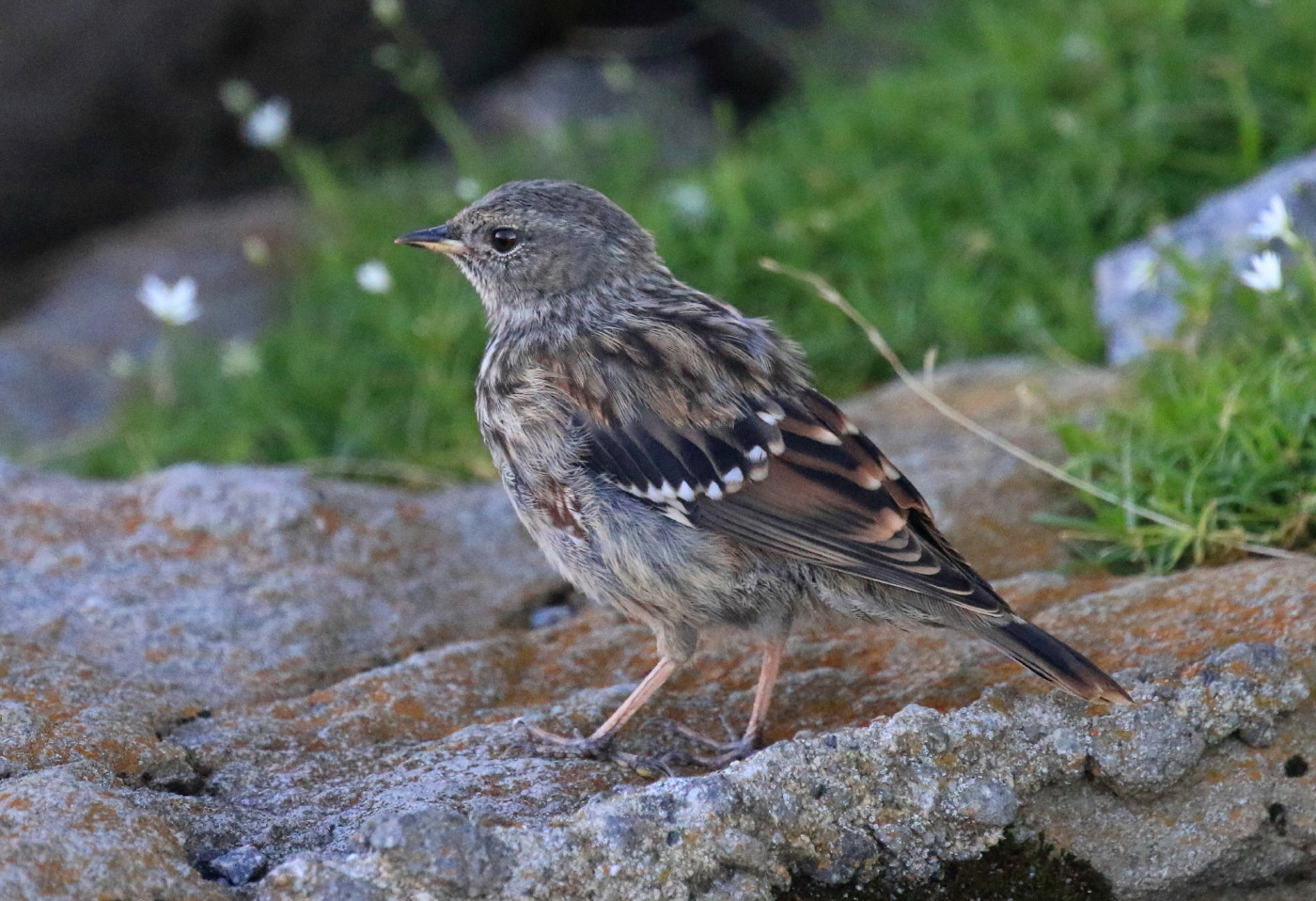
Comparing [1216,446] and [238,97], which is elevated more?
[238,97]

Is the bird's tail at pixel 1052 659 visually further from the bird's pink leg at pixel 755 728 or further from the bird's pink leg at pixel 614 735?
the bird's pink leg at pixel 614 735

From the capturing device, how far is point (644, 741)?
3768 millimetres

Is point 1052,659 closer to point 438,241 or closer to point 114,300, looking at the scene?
point 438,241

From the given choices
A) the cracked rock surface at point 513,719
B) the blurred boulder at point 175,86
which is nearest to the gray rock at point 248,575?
the cracked rock surface at point 513,719

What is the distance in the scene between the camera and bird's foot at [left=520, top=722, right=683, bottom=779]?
3.59m

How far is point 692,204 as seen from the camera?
281 inches

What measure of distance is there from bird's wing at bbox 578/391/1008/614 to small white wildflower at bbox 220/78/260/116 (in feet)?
16.1

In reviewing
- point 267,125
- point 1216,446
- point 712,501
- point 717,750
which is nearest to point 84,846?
point 717,750

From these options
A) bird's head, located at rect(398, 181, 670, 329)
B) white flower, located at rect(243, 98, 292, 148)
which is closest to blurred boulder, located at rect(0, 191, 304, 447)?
white flower, located at rect(243, 98, 292, 148)

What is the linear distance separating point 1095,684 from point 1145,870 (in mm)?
398

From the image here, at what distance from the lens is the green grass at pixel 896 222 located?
6.39m

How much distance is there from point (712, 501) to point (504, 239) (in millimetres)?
1432

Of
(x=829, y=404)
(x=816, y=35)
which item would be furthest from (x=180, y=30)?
(x=829, y=404)

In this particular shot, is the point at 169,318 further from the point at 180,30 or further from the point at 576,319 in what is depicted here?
the point at 180,30
